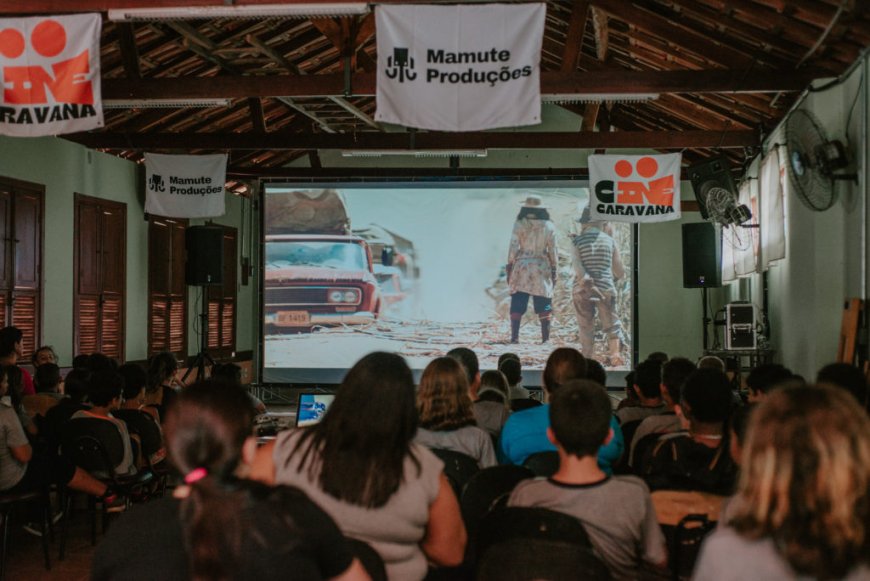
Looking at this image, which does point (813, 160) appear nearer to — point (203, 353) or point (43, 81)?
point (43, 81)

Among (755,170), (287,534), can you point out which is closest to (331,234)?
(755,170)

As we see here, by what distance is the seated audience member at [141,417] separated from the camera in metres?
5.52

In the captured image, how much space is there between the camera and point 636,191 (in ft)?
30.9

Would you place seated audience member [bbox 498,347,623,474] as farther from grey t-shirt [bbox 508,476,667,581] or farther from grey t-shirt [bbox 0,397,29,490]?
grey t-shirt [bbox 0,397,29,490]

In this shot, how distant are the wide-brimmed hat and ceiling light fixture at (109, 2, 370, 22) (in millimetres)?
5977

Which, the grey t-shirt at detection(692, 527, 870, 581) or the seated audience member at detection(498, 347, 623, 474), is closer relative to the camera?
the grey t-shirt at detection(692, 527, 870, 581)

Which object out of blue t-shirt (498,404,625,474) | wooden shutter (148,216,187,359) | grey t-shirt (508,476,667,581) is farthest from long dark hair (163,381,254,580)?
wooden shutter (148,216,187,359)

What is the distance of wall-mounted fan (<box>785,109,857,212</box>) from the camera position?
6117mm

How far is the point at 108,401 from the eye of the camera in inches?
206

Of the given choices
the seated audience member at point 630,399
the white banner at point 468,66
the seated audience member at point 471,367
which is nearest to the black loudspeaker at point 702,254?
the seated audience member at point 630,399

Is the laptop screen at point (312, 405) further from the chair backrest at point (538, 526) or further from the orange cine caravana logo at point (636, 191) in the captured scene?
the chair backrest at point (538, 526)

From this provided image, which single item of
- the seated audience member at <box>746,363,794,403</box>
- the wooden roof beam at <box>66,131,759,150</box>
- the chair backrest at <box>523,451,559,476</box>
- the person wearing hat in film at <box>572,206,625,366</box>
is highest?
the wooden roof beam at <box>66,131,759,150</box>

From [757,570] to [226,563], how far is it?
0.93 meters

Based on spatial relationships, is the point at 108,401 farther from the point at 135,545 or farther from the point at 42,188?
the point at 42,188
